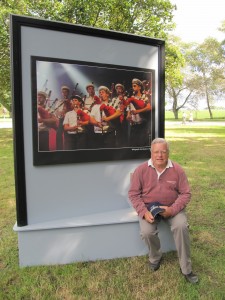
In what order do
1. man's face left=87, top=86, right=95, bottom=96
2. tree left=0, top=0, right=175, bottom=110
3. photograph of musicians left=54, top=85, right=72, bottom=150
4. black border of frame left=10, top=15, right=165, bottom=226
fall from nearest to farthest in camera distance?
black border of frame left=10, top=15, right=165, bottom=226
photograph of musicians left=54, top=85, right=72, bottom=150
man's face left=87, top=86, right=95, bottom=96
tree left=0, top=0, right=175, bottom=110

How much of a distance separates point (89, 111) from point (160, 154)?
3.38 feet

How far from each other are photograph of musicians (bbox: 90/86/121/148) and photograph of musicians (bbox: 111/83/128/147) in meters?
0.06

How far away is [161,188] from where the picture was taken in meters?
3.21

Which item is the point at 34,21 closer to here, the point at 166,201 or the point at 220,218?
the point at 166,201

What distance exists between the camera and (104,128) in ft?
12.4

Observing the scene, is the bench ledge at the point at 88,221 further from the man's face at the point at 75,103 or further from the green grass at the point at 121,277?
the man's face at the point at 75,103

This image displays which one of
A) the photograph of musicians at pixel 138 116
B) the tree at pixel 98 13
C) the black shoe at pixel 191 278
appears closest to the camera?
the black shoe at pixel 191 278

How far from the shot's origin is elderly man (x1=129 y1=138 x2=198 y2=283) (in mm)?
3139

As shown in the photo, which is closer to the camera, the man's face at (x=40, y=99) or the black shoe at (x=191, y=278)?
the black shoe at (x=191, y=278)

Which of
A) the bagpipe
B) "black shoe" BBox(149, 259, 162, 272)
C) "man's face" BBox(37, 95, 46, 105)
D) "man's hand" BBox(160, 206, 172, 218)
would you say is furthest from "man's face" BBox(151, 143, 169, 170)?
"man's face" BBox(37, 95, 46, 105)

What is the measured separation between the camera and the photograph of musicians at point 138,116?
3951 millimetres

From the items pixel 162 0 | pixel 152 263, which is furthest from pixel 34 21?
pixel 162 0

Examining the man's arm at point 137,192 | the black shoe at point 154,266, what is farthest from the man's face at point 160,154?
the black shoe at point 154,266

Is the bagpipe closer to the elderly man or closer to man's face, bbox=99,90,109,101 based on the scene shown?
man's face, bbox=99,90,109,101
